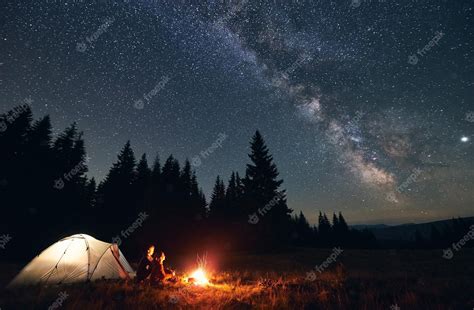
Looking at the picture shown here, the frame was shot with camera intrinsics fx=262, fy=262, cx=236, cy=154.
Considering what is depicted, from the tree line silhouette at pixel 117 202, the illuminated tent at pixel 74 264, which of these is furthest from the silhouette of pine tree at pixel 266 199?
the illuminated tent at pixel 74 264

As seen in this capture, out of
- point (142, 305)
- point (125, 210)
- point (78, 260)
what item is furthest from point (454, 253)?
point (125, 210)

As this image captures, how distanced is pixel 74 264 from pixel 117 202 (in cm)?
2730

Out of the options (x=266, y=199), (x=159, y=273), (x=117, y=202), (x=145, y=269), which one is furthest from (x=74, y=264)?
(x=117, y=202)

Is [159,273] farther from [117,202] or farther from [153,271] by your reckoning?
[117,202]

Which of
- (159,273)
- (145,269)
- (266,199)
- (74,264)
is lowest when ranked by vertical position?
(159,273)

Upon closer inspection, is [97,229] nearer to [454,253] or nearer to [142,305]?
[142,305]

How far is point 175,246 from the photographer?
36.0 meters

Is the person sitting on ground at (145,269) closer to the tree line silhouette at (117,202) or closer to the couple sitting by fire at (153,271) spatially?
the couple sitting by fire at (153,271)

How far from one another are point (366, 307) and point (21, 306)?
26.6 feet

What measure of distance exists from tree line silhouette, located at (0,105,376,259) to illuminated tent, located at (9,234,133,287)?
17133 millimetres

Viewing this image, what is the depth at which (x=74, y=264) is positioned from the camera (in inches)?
428

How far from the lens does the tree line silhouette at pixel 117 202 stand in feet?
81.9

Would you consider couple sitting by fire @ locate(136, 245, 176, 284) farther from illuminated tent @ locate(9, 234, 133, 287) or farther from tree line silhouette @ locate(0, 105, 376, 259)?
tree line silhouette @ locate(0, 105, 376, 259)

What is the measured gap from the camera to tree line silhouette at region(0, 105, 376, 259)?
25.0 m
